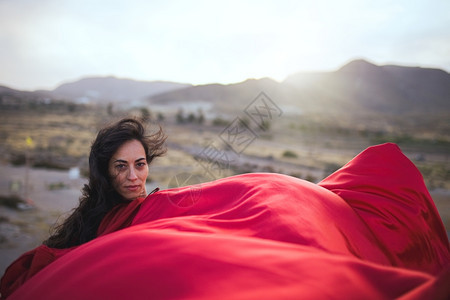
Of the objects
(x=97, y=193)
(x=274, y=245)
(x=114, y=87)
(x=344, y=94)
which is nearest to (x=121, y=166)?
(x=97, y=193)

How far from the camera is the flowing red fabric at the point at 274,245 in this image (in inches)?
42.8

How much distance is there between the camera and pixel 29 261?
2076 mm

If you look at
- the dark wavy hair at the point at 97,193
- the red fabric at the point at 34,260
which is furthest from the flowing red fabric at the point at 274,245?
the dark wavy hair at the point at 97,193

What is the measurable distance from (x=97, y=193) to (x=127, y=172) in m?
0.35

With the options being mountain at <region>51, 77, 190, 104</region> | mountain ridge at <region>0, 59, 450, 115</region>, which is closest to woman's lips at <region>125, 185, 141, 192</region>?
mountain ridge at <region>0, 59, 450, 115</region>

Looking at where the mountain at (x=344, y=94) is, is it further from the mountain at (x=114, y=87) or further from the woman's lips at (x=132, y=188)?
the mountain at (x=114, y=87)

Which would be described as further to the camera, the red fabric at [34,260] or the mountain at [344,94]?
the mountain at [344,94]

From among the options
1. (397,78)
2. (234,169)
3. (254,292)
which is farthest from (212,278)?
(397,78)

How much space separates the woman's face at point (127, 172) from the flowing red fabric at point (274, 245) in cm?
24

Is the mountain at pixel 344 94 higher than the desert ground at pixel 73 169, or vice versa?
the mountain at pixel 344 94

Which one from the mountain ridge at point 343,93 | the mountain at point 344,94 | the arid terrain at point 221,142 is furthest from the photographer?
the mountain at point 344,94

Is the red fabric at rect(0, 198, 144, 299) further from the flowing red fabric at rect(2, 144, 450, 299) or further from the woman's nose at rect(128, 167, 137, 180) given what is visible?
the woman's nose at rect(128, 167, 137, 180)

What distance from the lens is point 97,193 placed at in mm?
2598

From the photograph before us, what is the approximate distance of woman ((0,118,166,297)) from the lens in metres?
2.36
